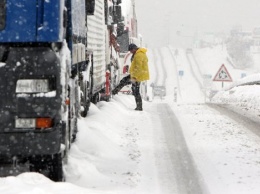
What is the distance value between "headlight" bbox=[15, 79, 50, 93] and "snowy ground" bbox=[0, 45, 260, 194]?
842 millimetres

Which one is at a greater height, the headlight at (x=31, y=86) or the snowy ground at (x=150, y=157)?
the headlight at (x=31, y=86)

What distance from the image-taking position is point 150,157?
295 inches

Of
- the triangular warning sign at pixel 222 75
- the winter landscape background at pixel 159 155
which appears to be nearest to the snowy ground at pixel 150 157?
the winter landscape background at pixel 159 155

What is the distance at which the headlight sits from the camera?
4941mm

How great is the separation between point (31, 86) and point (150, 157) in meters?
3.02

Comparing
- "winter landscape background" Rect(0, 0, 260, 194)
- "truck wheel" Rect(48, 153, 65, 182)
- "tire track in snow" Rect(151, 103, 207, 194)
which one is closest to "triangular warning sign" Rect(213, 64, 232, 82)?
"winter landscape background" Rect(0, 0, 260, 194)

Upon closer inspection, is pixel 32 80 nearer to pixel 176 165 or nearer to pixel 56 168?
pixel 56 168

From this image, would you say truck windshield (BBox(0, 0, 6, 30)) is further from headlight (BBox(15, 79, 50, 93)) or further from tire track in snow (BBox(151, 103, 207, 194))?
tire track in snow (BBox(151, 103, 207, 194))

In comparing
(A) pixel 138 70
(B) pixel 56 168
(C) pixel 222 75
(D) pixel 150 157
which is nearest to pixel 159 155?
(D) pixel 150 157

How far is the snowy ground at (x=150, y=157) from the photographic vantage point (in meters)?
5.72

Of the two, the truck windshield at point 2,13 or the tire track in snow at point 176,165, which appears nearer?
the truck windshield at point 2,13

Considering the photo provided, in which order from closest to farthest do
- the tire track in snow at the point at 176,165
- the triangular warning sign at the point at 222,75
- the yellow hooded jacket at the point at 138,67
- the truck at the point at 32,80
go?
the truck at the point at 32,80
the tire track in snow at the point at 176,165
the yellow hooded jacket at the point at 138,67
the triangular warning sign at the point at 222,75

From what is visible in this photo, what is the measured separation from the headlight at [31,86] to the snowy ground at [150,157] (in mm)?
842

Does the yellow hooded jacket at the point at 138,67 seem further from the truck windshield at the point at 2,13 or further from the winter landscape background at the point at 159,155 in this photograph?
the truck windshield at the point at 2,13
